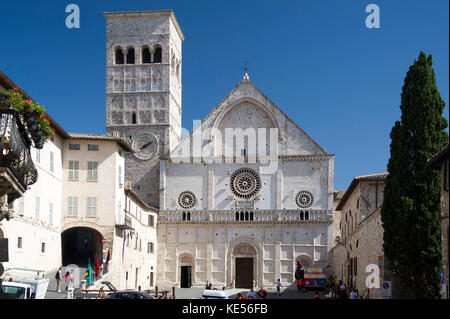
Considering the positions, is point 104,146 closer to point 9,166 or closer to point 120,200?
point 120,200

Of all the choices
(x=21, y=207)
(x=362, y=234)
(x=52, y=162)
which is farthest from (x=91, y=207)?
(x=362, y=234)

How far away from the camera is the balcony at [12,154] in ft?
49.6

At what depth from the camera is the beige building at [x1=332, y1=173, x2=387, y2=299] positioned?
93.8ft

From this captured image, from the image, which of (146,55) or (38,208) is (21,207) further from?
(146,55)

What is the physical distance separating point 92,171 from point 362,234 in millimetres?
16326

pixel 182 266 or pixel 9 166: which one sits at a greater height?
pixel 9 166

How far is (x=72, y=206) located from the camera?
125ft

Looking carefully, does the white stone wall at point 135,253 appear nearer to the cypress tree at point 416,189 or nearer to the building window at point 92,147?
the building window at point 92,147

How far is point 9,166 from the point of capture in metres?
16.3

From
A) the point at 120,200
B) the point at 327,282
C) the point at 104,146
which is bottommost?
the point at 327,282

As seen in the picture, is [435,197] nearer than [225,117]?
Yes
